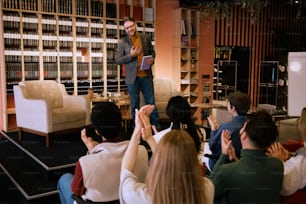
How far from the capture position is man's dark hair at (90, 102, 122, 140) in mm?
1884

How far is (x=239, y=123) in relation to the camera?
2.39 meters

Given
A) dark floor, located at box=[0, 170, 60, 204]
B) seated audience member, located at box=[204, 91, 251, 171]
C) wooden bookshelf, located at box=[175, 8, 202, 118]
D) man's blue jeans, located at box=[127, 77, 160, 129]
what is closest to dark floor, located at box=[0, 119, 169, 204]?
dark floor, located at box=[0, 170, 60, 204]

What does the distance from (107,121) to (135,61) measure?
2.75 m

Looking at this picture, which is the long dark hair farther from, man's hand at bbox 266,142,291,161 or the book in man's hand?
the book in man's hand

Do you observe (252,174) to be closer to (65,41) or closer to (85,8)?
(65,41)

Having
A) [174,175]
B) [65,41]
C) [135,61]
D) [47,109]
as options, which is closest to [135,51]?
[135,61]

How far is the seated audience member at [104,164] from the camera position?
178cm

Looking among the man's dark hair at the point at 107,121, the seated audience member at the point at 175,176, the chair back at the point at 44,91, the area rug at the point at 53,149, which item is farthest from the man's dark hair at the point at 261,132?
the chair back at the point at 44,91

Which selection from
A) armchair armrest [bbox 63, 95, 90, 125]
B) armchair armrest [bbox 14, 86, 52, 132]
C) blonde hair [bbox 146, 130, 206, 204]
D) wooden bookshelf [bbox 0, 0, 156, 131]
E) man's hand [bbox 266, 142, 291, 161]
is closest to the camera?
blonde hair [bbox 146, 130, 206, 204]

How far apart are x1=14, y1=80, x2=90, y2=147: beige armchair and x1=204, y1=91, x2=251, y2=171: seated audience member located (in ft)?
7.85

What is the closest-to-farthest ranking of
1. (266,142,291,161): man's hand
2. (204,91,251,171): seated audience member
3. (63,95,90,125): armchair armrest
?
1. (266,142,291,161): man's hand
2. (204,91,251,171): seated audience member
3. (63,95,90,125): armchair armrest

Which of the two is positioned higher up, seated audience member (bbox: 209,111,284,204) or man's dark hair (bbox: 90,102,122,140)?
man's dark hair (bbox: 90,102,122,140)

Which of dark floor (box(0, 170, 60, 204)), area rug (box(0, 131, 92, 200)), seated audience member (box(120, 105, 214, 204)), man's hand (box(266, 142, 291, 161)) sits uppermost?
seated audience member (box(120, 105, 214, 204))

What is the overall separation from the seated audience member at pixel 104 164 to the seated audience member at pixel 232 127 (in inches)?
26.8
